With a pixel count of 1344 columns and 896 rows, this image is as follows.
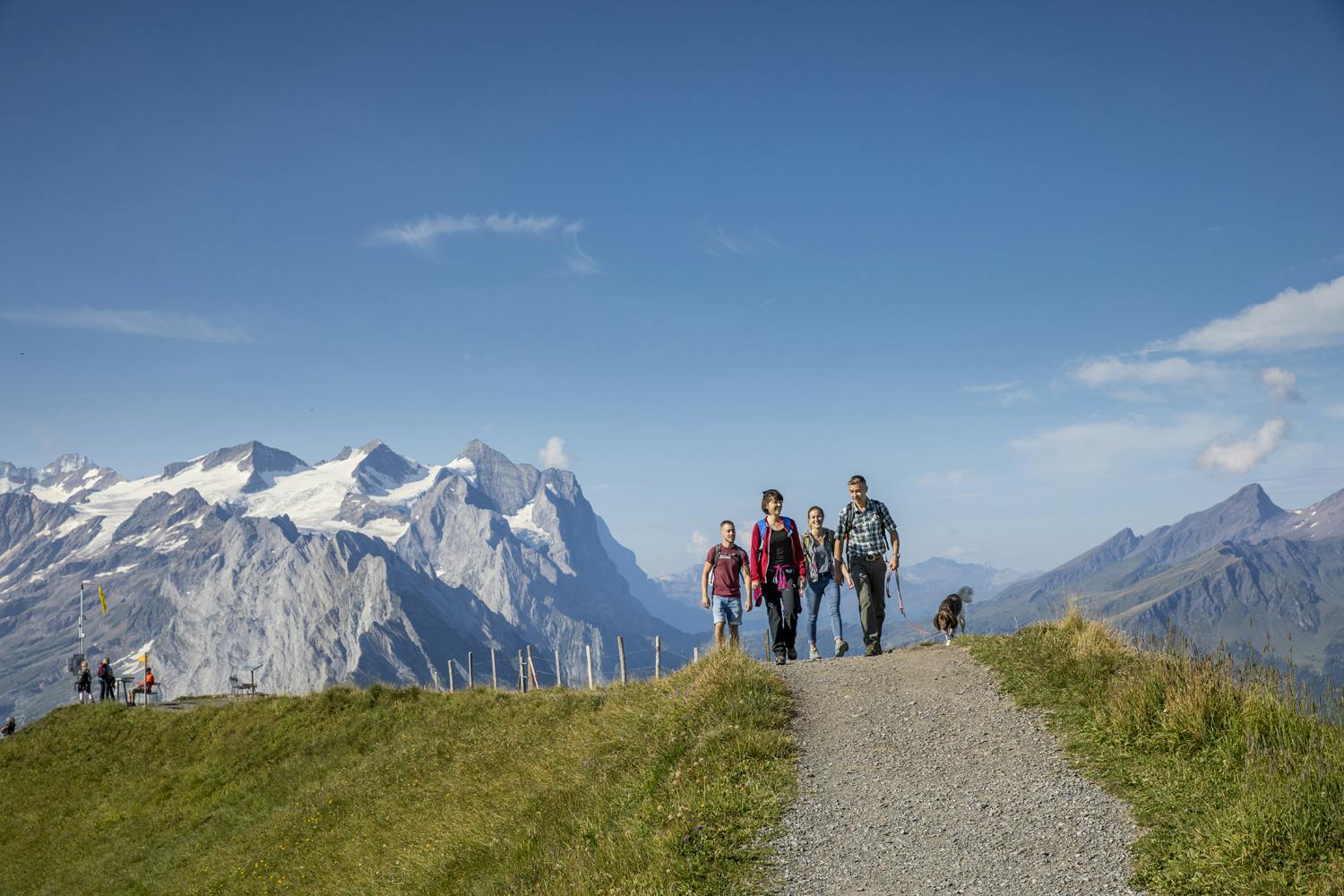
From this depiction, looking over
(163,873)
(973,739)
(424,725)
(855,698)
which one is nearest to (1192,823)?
(973,739)

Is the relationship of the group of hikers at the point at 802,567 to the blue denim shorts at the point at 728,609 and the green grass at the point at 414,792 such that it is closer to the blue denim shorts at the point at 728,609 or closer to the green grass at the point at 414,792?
the blue denim shorts at the point at 728,609

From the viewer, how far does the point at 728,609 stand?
Answer: 18719 mm

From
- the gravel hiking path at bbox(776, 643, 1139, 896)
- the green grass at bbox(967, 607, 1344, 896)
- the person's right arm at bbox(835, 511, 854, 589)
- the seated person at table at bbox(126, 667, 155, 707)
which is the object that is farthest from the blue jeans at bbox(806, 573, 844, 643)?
the seated person at table at bbox(126, 667, 155, 707)

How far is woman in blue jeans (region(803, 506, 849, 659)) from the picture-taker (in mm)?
18562

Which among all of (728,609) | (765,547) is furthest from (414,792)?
(765,547)

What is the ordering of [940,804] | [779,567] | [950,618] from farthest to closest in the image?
[950,618], [779,567], [940,804]

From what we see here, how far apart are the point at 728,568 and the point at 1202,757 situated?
997 centimetres

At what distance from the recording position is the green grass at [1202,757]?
8031mm

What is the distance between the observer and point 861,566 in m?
18.2

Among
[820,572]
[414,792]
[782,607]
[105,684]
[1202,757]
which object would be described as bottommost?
[414,792]

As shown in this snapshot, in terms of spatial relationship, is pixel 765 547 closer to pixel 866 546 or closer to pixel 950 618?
pixel 866 546

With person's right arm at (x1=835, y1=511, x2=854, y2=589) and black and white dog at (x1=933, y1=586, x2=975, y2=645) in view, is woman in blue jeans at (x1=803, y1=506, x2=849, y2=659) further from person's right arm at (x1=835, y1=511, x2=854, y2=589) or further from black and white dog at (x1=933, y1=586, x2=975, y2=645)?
black and white dog at (x1=933, y1=586, x2=975, y2=645)

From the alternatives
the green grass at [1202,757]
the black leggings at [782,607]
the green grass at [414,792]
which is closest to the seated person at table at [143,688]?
the green grass at [414,792]

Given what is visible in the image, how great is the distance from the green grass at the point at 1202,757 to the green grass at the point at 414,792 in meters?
4.17
